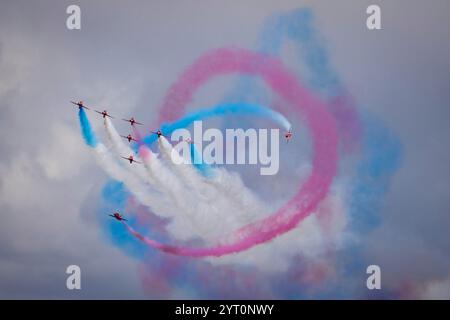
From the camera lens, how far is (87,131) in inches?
2965

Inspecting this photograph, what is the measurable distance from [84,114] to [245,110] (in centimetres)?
1702

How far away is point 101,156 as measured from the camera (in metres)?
76.1

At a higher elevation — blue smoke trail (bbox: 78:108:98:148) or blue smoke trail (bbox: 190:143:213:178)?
blue smoke trail (bbox: 78:108:98:148)

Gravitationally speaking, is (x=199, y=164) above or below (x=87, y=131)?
below

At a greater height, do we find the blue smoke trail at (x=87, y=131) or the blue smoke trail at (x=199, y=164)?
the blue smoke trail at (x=87, y=131)

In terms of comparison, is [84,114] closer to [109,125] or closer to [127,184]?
[109,125]

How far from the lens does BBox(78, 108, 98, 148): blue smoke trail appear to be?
74500 millimetres

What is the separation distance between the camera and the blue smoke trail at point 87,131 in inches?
2933
